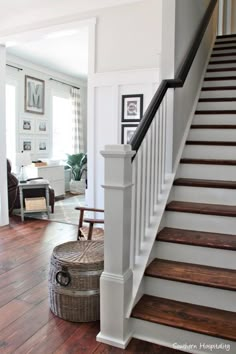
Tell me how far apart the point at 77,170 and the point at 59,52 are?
112 inches

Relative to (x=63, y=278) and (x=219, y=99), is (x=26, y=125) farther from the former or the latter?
(x=63, y=278)

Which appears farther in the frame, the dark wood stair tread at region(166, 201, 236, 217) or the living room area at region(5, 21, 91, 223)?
the living room area at region(5, 21, 91, 223)

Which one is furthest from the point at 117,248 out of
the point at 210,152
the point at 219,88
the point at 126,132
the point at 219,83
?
the point at 219,83

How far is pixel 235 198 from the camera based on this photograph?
8.12 feet

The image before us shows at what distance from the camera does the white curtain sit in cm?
838

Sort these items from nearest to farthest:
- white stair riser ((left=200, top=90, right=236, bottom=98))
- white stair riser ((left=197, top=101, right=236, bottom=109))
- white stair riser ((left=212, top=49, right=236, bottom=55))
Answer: white stair riser ((left=197, top=101, right=236, bottom=109)) → white stair riser ((left=200, top=90, right=236, bottom=98)) → white stair riser ((left=212, top=49, right=236, bottom=55))

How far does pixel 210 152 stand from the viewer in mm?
2902

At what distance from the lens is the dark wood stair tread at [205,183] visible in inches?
98.1

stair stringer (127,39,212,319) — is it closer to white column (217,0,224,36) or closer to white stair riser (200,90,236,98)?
white stair riser (200,90,236,98)

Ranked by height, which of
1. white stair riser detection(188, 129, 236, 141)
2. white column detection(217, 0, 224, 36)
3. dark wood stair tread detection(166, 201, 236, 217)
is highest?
white column detection(217, 0, 224, 36)

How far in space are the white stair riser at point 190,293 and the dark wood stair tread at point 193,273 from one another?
0.13 ft

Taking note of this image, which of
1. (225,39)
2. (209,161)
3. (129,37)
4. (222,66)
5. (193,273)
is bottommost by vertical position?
(193,273)

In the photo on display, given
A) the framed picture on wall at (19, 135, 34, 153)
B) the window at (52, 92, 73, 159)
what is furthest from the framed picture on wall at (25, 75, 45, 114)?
the framed picture on wall at (19, 135, 34, 153)

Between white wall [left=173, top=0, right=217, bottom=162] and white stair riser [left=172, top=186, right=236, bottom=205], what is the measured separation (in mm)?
313
